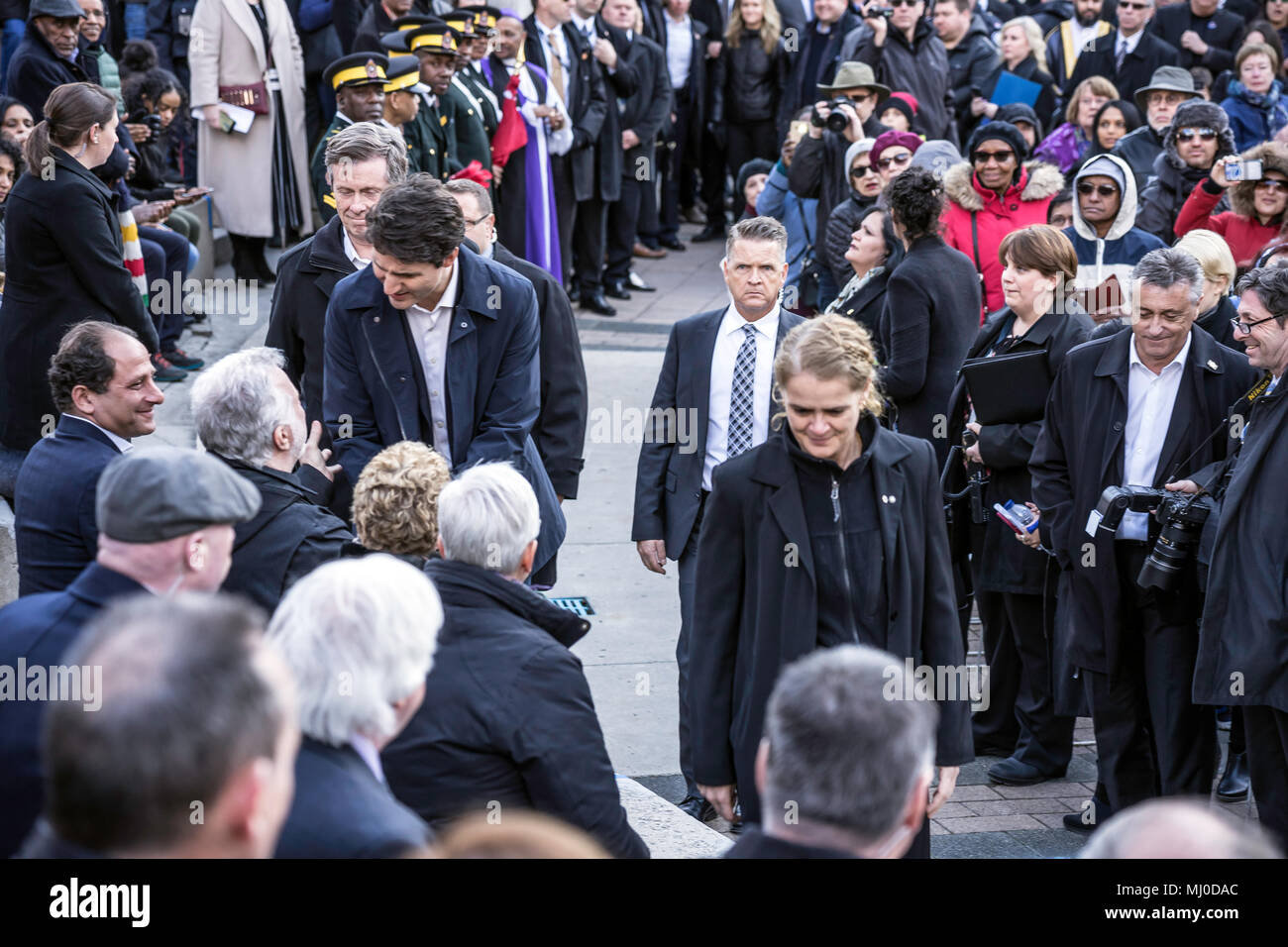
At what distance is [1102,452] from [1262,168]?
110 inches

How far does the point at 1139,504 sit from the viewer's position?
485 centimetres

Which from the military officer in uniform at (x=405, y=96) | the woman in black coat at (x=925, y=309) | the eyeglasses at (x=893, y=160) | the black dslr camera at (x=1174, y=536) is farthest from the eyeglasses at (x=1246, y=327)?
the military officer in uniform at (x=405, y=96)

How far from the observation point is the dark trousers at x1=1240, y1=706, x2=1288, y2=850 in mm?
4562

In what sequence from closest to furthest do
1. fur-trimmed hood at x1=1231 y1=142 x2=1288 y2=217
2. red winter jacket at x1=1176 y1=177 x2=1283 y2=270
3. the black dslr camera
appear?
the black dslr camera → fur-trimmed hood at x1=1231 y1=142 x2=1288 y2=217 → red winter jacket at x1=1176 y1=177 x2=1283 y2=270

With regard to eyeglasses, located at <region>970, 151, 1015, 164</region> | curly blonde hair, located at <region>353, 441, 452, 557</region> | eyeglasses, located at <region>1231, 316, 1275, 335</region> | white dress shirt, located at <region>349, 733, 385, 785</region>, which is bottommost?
curly blonde hair, located at <region>353, 441, 452, 557</region>

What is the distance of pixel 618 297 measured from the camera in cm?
1214

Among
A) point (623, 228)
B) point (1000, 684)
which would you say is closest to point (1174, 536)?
point (1000, 684)

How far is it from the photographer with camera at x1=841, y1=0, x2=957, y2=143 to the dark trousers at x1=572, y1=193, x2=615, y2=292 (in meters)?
2.30

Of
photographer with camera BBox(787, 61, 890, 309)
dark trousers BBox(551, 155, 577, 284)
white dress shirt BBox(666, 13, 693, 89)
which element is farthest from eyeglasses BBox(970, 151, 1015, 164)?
white dress shirt BBox(666, 13, 693, 89)

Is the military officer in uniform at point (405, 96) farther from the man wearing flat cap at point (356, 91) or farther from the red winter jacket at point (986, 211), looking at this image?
the red winter jacket at point (986, 211)

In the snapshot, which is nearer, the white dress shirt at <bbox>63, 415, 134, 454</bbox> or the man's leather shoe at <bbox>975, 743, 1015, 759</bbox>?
the white dress shirt at <bbox>63, 415, 134, 454</bbox>

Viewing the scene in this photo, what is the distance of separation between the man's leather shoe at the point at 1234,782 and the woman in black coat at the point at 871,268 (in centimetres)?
215

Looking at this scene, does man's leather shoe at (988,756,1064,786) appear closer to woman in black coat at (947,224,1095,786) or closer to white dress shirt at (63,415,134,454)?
woman in black coat at (947,224,1095,786)
